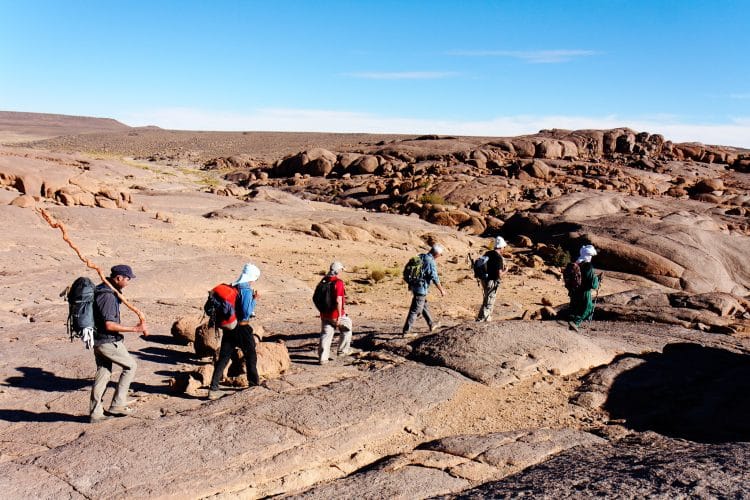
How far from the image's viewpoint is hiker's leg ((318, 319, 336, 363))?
1014 cm

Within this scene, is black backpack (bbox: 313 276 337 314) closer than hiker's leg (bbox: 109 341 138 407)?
No

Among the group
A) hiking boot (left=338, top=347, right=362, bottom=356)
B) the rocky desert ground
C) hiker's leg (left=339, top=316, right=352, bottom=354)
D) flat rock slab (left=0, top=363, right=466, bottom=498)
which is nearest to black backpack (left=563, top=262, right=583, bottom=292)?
the rocky desert ground

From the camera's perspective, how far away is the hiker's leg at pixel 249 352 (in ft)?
28.8

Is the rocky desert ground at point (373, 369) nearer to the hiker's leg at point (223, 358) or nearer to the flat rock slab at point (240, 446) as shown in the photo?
the flat rock slab at point (240, 446)

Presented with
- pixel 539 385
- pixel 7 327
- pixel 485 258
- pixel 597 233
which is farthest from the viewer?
pixel 597 233

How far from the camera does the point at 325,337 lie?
33.4 ft

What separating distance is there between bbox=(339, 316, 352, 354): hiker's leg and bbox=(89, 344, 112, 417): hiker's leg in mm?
3634

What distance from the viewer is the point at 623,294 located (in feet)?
57.2

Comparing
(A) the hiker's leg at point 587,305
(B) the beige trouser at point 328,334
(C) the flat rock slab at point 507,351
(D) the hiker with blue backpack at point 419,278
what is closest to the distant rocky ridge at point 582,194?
(A) the hiker's leg at point 587,305

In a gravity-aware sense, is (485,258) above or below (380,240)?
above

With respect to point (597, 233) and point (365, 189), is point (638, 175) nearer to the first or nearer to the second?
point (365, 189)

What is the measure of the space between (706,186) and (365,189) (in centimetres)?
2582

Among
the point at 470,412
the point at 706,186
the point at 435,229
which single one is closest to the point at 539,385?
the point at 470,412

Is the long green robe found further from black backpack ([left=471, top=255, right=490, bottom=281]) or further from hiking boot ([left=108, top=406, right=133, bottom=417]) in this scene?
hiking boot ([left=108, top=406, right=133, bottom=417])
